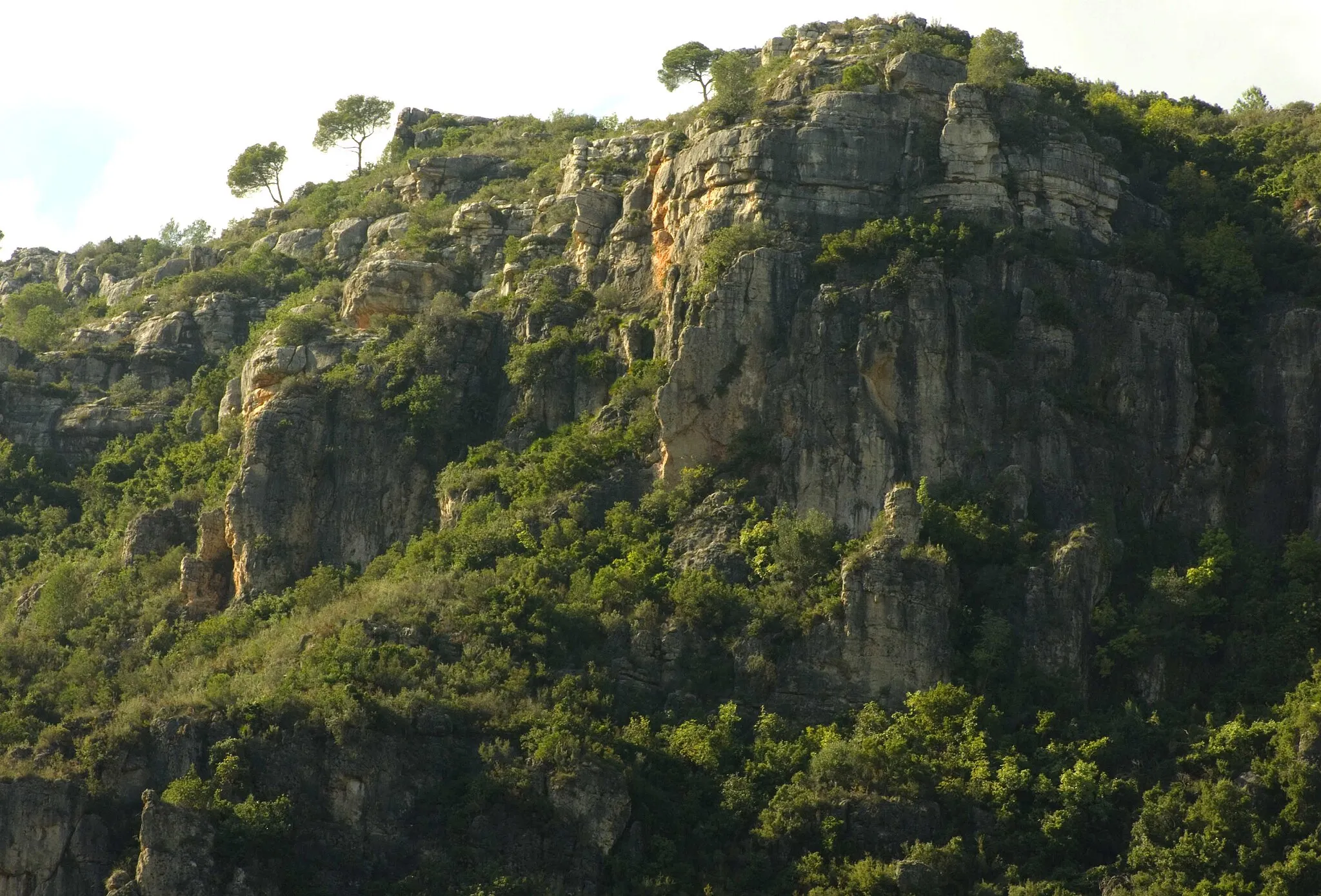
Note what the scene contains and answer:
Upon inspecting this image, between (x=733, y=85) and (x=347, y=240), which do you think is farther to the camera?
(x=347, y=240)

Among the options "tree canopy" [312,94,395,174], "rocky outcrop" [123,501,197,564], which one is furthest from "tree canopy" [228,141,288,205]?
"rocky outcrop" [123,501,197,564]

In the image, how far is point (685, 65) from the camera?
295 ft

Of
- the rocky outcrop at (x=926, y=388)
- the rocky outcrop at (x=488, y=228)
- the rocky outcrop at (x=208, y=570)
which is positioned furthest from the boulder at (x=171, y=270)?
the rocky outcrop at (x=926, y=388)

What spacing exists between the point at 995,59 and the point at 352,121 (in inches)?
1553

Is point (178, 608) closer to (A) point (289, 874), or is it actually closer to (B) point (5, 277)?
(A) point (289, 874)

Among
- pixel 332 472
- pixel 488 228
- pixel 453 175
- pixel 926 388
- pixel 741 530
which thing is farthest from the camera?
pixel 453 175

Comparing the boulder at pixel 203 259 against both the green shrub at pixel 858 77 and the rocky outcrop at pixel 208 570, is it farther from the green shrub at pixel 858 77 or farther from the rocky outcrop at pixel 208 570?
the green shrub at pixel 858 77

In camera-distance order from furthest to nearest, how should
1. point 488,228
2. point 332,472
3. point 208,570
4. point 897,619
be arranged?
point 488,228, point 332,472, point 208,570, point 897,619

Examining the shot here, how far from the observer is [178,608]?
6994cm

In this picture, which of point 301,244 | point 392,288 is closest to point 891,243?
point 392,288

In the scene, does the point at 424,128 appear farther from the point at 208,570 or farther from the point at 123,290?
the point at 208,570

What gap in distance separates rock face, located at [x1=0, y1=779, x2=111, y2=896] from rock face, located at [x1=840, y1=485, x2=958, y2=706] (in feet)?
61.4

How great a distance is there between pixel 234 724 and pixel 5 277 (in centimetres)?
4942

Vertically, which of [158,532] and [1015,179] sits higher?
[1015,179]
